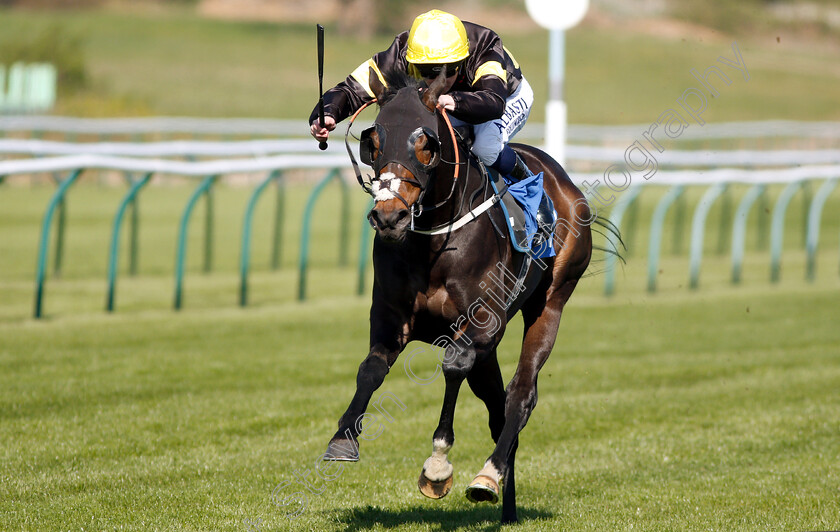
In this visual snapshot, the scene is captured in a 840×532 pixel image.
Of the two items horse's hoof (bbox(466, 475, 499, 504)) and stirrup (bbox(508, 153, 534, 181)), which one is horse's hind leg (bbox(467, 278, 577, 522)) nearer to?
horse's hoof (bbox(466, 475, 499, 504))

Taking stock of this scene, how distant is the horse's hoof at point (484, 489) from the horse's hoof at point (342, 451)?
1.52ft

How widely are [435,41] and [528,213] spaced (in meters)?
0.88

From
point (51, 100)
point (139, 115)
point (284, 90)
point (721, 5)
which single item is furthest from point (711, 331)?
point (284, 90)

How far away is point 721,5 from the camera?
3166cm

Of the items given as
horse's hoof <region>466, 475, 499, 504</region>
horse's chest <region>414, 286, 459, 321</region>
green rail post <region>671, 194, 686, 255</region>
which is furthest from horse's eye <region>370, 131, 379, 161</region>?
green rail post <region>671, 194, 686, 255</region>

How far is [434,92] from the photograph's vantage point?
3988mm

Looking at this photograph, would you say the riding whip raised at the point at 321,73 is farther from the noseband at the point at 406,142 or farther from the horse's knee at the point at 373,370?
the horse's knee at the point at 373,370

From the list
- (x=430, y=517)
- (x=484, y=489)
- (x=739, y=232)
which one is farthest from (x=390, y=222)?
(x=739, y=232)

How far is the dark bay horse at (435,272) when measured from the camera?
3.78m

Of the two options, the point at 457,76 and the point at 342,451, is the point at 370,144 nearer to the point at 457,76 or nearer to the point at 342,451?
the point at 457,76

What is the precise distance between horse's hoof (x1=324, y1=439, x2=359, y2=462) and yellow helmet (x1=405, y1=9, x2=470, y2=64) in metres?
1.46

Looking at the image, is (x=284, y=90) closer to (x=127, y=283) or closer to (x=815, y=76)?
(x=815, y=76)

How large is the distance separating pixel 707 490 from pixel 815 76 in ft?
122

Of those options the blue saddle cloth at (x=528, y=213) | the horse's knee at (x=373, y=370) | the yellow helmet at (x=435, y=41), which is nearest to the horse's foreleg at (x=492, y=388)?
the blue saddle cloth at (x=528, y=213)
